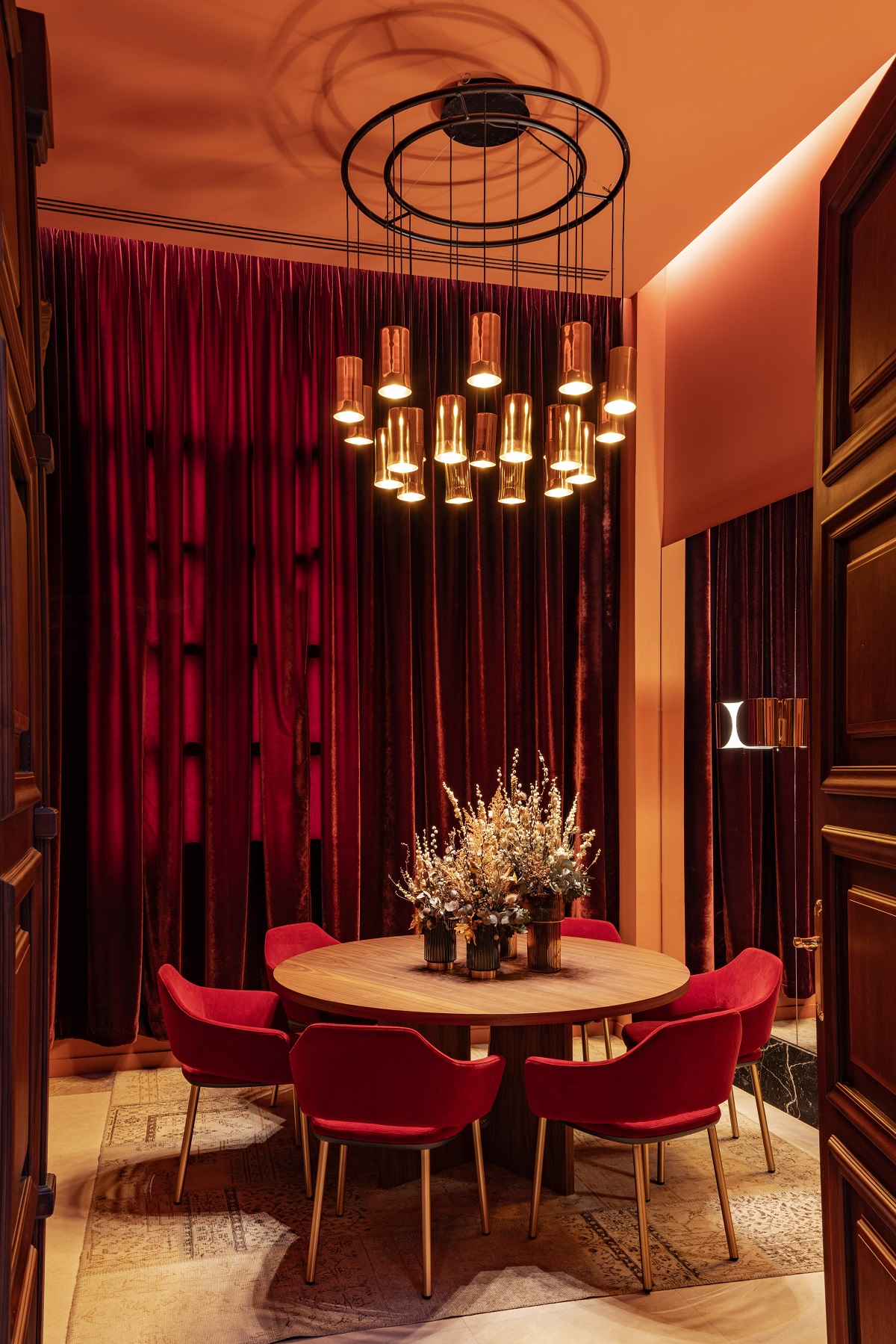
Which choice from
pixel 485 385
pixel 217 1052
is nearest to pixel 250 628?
pixel 485 385

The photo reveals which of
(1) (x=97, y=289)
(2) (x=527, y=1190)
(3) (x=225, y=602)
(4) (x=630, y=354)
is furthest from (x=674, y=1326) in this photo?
(1) (x=97, y=289)

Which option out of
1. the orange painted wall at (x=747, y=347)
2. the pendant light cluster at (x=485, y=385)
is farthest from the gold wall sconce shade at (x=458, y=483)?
the orange painted wall at (x=747, y=347)

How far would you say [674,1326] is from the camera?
2.69m

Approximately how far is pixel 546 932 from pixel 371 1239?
114cm

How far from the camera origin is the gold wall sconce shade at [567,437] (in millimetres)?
3404

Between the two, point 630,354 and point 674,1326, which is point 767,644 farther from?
point 674,1326

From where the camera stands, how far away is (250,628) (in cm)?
514

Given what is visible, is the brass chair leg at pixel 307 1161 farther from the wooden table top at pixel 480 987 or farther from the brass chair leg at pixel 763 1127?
the brass chair leg at pixel 763 1127

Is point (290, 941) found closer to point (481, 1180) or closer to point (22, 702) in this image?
point (481, 1180)

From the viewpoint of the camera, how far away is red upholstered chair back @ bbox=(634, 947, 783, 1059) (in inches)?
133

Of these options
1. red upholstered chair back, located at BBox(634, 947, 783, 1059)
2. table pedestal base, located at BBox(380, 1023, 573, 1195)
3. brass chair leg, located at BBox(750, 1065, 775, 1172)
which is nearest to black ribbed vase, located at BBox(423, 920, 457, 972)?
table pedestal base, located at BBox(380, 1023, 573, 1195)

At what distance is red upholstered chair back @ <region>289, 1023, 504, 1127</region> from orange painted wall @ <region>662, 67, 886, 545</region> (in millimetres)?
2879

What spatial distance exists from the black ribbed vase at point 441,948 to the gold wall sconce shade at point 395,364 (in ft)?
6.16

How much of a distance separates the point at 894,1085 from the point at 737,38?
11.5ft
